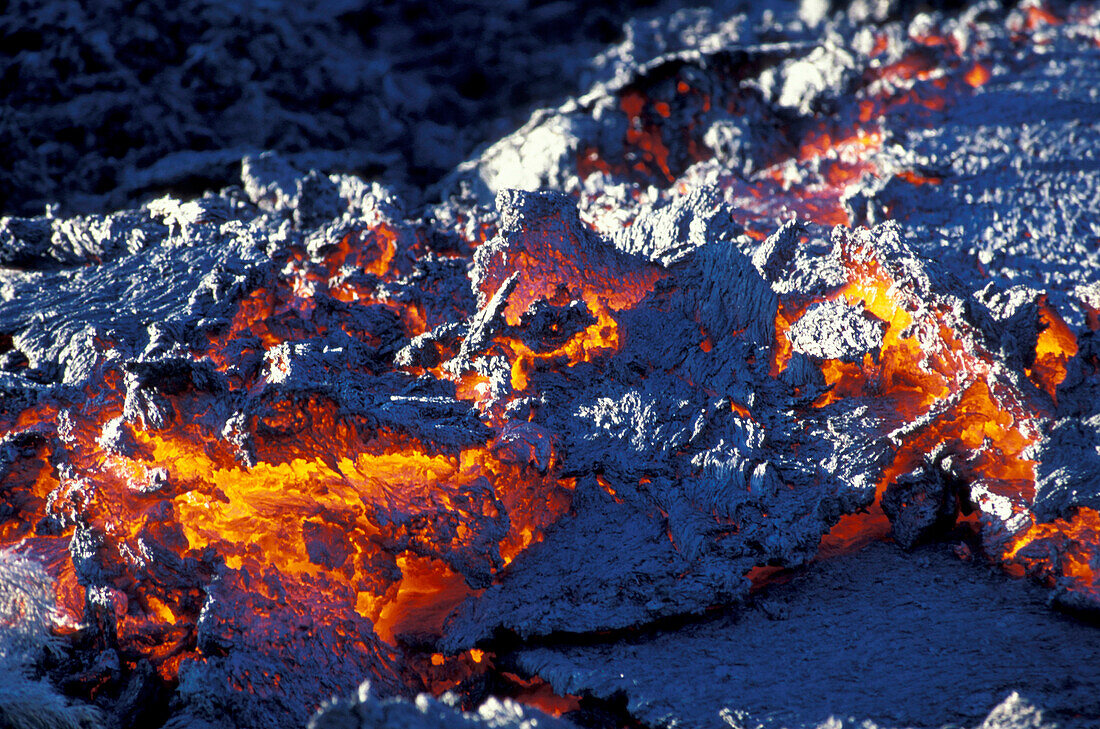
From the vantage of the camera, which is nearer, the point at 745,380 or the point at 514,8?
the point at 745,380

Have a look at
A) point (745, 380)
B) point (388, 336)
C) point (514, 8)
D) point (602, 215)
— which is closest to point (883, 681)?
point (745, 380)

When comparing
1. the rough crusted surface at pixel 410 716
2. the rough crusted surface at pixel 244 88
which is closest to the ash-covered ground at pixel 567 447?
the rough crusted surface at pixel 410 716

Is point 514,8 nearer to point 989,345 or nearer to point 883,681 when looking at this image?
point 989,345

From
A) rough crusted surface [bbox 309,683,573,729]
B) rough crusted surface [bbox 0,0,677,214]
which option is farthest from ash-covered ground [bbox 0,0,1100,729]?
rough crusted surface [bbox 0,0,677,214]

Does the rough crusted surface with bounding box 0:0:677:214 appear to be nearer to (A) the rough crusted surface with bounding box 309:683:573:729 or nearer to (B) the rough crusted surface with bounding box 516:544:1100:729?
(B) the rough crusted surface with bounding box 516:544:1100:729

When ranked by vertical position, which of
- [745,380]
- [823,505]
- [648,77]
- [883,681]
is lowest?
[883,681]

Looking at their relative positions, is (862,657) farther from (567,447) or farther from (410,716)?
(410,716)

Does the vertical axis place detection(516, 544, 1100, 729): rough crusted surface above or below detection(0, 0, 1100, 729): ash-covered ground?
below

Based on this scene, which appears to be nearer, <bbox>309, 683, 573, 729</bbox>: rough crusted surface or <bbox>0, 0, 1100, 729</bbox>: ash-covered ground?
<bbox>309, 683, 573, 729</bbox>: rough crusted surface

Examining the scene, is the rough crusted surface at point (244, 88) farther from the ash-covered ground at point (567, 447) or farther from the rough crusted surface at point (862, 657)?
the rough crusted surface at point (862, 657)
